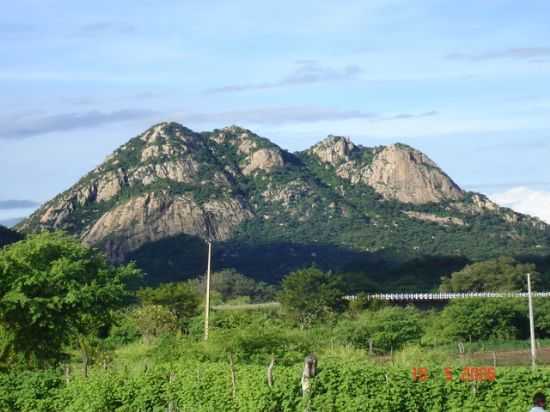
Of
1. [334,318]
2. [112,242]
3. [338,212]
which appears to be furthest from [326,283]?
[338,212]

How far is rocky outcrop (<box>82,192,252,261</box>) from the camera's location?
183875 millimetres

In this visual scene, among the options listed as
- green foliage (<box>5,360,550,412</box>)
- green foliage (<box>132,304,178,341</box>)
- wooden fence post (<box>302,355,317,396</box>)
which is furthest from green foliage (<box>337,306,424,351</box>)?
wooden fence post (<box>302,355,317,396</box>)

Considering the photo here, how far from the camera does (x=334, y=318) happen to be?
8138 cm

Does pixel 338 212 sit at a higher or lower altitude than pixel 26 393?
higher

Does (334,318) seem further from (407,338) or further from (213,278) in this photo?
(213,278)

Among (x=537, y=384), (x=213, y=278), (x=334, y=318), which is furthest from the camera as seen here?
(x=213, y=278)

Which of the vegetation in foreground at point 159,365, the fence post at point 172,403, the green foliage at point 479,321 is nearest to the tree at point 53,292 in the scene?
the vegetation in foreground at point 159,365

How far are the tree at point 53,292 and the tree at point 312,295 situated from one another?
52594mm

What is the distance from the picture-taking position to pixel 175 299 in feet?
245

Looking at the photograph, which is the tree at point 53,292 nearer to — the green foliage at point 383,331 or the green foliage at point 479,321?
the green foliage at point 383,331

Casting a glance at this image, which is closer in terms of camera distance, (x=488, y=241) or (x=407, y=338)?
(x=407, y=338)

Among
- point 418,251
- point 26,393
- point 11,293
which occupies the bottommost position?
point 26,393

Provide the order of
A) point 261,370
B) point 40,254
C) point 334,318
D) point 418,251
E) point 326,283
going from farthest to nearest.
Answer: point 418,251, point 326,283, point 334,318, point 40,254, point 261,370

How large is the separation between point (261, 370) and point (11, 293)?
33.1ft
